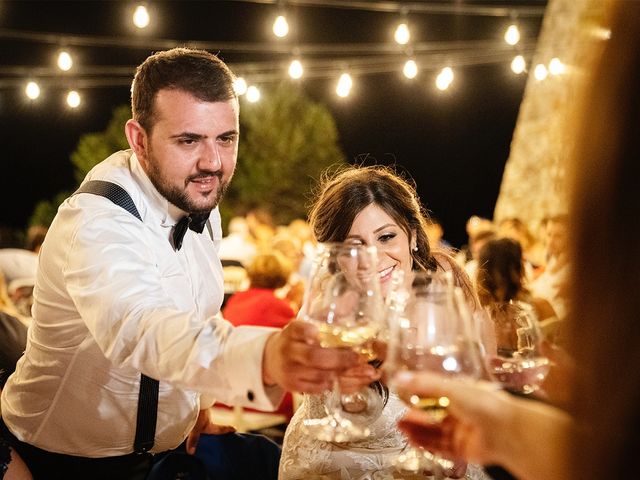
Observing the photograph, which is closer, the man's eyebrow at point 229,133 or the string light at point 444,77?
the man's eyebrow at point 229,133

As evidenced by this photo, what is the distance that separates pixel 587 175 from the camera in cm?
93

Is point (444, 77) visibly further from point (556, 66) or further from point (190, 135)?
point (190, 135)

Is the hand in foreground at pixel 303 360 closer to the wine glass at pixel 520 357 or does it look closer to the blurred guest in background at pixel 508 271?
the wine glass at pixel 520 357

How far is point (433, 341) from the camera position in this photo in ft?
4.34

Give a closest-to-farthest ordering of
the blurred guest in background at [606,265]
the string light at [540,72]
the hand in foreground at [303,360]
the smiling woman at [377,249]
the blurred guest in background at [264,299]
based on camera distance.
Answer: the blurred guest in background at [606,265], the hand in foreground at [303,360], the smiling woman at [377,249], the blurred guest in background at [264,299], the string light at [540,72]

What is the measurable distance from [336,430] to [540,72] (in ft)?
32.8

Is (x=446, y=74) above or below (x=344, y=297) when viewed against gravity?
above

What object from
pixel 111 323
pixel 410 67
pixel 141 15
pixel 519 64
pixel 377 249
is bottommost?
pixel 111 323

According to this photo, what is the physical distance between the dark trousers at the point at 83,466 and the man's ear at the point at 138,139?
824 mm

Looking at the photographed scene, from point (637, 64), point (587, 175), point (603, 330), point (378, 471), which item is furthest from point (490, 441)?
point (378, 471)

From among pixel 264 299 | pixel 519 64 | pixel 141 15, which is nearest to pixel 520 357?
pixel 264 299

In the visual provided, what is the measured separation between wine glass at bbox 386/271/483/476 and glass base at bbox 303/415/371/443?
253 millimetres

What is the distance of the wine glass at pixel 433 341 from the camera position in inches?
51.3

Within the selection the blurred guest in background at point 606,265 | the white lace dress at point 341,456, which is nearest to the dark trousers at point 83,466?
the white lace dress at point 341,456
